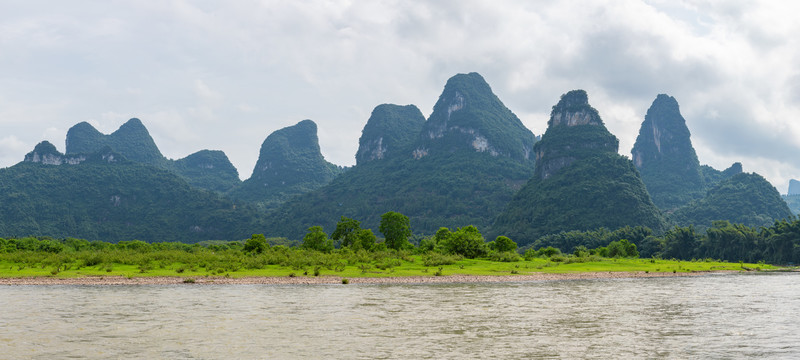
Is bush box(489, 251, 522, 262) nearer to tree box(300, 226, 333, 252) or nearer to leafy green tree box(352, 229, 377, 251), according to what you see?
leafy green tree box(352, 229, 377, 251)

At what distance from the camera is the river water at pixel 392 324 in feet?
64.3

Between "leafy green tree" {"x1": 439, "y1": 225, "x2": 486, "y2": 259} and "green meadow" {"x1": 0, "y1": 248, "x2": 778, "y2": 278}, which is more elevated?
"leafy green tree" {"x1": 439, "y1": 225, "x2": 486, "y2": 259}

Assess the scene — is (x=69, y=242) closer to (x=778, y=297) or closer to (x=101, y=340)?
(x=101, y=340)

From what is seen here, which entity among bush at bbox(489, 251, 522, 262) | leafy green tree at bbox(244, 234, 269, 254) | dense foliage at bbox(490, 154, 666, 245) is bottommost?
bush at bbox(489, 251, 522, 262)

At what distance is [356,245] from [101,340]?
57.7 metres

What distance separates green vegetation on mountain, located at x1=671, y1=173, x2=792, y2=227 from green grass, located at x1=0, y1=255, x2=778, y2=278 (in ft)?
378

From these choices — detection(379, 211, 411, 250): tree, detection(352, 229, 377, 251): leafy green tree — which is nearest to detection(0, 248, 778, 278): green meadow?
detection(352, 229, 377, 251): leafy green tree

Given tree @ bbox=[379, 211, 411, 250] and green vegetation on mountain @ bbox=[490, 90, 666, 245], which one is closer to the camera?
tree @ bbox=[379, 211, 411, 250]

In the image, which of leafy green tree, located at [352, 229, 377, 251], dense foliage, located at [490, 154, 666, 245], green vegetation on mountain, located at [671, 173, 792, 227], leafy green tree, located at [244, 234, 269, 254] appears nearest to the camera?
leafy green tree, located at [244, 234, 269, 254]

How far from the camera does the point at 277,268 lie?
61.3 metres

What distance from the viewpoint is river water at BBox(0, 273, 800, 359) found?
1961 centimetres

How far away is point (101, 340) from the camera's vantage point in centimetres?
2136

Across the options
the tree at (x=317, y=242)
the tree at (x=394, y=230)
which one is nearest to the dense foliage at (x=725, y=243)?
the tree at (x=394, y=230)

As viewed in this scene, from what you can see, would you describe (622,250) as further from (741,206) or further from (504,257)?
(741,206)
